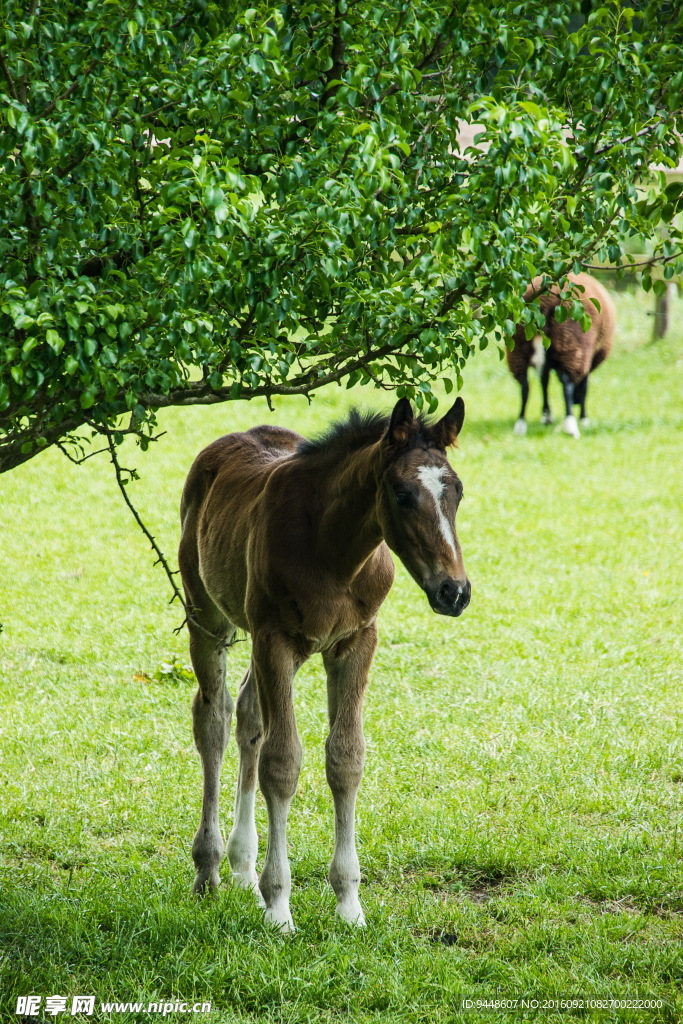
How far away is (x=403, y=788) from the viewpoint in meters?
6.18

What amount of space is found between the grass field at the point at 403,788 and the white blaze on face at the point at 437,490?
1.79 metres

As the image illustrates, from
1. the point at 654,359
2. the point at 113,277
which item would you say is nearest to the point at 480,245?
the point at 113,277

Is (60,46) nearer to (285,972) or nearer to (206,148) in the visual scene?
(206,148)

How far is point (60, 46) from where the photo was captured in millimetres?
3420

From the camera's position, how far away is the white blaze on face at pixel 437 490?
3.99m

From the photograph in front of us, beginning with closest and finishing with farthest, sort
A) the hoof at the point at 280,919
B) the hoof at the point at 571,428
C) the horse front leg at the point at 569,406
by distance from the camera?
the hoof at the point at 280,919, the horse front leg at the point at 569,406, the hoof at the point at 571,428

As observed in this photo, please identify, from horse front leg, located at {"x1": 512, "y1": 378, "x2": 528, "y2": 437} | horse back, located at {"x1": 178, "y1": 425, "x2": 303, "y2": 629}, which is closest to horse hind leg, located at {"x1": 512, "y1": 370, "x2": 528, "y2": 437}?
horse front leg, located at {"x1": 512, "y1": 378, "x2": 528, "y2": 437}

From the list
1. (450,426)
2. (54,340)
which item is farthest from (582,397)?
(54,340)

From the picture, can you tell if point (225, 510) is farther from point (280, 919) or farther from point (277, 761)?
point (280, 919)

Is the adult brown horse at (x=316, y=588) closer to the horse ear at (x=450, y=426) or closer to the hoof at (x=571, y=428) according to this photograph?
the horse ear at (x=450, y=426)

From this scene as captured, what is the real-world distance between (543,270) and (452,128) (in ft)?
2.20

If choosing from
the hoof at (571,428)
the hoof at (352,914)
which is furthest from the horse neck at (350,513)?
the hoof at (571,428)

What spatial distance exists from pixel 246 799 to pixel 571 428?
11056 millimetres

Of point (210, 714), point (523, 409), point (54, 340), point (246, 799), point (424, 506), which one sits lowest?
point (246, 799)
